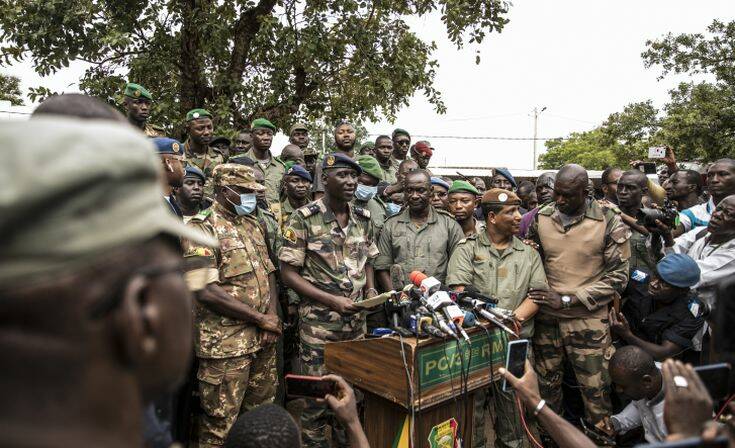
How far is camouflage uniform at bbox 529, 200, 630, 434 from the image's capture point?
4387 millimetres

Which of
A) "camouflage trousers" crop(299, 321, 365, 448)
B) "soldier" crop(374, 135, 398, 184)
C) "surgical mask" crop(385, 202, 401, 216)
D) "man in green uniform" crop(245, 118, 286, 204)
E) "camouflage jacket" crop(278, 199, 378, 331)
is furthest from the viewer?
"soldier" crop(374, 135, 398, 184)

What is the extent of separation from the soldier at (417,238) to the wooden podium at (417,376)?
1.45m

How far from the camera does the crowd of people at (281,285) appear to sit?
73 cm

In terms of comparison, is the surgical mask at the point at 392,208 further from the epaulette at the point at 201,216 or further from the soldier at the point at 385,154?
the epaulette at the point at 201,216

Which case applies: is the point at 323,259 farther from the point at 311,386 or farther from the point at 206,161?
the point at 206,161

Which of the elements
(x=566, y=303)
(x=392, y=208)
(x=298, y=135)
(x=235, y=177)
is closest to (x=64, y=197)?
(x=235, y=177)

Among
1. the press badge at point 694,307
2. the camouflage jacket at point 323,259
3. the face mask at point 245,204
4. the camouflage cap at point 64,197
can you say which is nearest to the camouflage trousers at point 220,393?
the camouflage jacket at point 323,259

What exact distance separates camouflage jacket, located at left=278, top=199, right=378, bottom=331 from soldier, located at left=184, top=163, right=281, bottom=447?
0.88ft

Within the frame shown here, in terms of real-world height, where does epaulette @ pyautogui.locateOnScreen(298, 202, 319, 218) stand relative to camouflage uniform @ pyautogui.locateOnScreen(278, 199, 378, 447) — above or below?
above

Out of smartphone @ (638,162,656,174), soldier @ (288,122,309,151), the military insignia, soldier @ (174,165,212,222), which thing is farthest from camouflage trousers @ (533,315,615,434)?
soldier @ (288,122,309,151)

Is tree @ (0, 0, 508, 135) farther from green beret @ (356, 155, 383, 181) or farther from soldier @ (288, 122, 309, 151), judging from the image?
green beret @ (356, 155, 383, 181)

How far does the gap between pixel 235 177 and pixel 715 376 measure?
11.0ft

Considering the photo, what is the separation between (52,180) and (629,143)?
24747 mm

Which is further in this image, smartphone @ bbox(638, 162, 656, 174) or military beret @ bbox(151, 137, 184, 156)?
smartphone @ bbox(638, 162, 656, 174)
